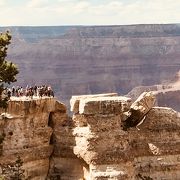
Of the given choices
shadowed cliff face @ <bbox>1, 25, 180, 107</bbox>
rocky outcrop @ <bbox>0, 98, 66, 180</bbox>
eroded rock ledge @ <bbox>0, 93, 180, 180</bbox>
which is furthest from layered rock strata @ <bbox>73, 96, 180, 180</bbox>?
shadowed cliff face @ <bbox>1, 25, 180, 107</bbox>

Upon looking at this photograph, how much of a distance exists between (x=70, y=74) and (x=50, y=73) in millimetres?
4220

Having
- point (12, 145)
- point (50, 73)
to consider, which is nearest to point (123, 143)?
point (12, 145)

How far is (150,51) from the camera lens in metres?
120

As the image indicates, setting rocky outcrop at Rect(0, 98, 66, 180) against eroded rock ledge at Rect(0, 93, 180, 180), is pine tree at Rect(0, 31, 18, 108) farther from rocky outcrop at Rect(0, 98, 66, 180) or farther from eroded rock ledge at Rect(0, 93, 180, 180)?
eroded rock ledge at Rect(0, 93, 180, 180)

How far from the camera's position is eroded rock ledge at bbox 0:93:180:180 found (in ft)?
96.8

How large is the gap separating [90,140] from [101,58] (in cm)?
8797

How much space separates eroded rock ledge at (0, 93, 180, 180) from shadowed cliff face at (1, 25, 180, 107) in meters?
78.3

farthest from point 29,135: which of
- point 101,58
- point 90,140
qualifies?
point 101,58

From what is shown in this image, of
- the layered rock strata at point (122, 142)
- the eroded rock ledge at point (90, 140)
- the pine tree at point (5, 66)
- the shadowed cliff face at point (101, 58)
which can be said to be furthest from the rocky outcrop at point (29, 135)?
the shadowed cliff face at point (101, 58)

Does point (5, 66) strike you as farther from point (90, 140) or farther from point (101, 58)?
point (101, 58)

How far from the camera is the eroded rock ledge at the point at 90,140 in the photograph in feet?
96.8

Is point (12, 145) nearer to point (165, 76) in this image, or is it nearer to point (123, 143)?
point (123, 143)

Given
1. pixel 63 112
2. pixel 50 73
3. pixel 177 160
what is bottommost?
pixel 177 160

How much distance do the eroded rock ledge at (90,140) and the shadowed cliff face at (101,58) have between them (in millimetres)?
78252
